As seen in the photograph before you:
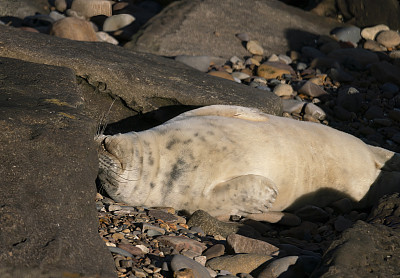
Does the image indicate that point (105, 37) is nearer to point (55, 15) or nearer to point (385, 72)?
point (55, 15)

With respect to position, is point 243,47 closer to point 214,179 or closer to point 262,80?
point 262,80

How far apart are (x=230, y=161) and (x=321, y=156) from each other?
88 centimetres

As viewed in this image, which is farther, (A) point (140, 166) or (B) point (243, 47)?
(B) point (243, 47)

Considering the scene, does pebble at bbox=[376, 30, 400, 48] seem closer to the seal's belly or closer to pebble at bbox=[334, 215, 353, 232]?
the seal's belly

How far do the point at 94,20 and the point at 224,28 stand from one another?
8.40 ft

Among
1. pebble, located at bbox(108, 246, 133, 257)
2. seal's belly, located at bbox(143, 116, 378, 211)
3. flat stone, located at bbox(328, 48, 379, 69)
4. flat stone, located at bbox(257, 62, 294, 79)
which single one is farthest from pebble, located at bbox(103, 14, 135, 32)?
pebble, located at bbox(108, 246, 133, 257)

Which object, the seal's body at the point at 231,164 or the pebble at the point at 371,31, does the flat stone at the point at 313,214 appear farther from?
the pebble at the point at 371,31

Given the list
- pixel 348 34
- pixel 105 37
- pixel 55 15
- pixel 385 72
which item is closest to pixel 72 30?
pixel 105 37

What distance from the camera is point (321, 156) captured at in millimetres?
5301

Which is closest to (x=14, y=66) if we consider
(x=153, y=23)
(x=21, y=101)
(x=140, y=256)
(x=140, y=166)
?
(x=21, y=101)

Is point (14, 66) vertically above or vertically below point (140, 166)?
above

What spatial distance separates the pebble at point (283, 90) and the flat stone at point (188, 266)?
505 centimetres

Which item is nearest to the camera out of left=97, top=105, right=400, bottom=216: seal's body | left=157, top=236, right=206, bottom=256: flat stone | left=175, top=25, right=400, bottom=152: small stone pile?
left=157, top=236, right=206, bottom=256: flat stone

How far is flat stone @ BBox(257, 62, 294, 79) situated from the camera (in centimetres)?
890
